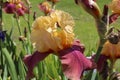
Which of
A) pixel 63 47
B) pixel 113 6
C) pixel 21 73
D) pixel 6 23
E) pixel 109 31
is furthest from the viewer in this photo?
pixel 6 23

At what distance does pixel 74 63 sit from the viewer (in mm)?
1081

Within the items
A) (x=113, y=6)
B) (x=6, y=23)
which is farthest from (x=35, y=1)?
(x=113, y=6)

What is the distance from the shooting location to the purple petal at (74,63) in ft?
3.49

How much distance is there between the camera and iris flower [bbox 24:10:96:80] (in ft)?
3.53

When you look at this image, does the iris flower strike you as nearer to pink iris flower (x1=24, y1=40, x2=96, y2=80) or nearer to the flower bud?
pink iris flower (x1=24, y1=40, x2=96, y2=80)

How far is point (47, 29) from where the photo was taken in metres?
1.23

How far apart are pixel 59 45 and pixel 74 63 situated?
0.13 meters

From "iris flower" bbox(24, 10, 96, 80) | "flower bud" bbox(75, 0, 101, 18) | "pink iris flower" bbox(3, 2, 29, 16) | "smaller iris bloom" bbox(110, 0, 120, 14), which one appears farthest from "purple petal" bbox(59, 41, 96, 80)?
"pink iris flower" bbox(3, 2, 29, 16)

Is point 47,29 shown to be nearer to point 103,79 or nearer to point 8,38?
point 103,79

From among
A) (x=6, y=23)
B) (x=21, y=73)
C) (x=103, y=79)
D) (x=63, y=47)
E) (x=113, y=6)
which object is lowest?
(x=6, y=23)

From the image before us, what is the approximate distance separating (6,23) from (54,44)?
25.3 feet

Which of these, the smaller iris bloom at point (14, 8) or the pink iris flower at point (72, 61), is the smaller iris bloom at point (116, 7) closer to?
the pink iris flower at point (72, 61)

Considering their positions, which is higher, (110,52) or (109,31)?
(109,31)

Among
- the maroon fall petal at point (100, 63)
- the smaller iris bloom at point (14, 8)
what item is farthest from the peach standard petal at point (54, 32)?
the smaller iris bloom at point (14, 8)
